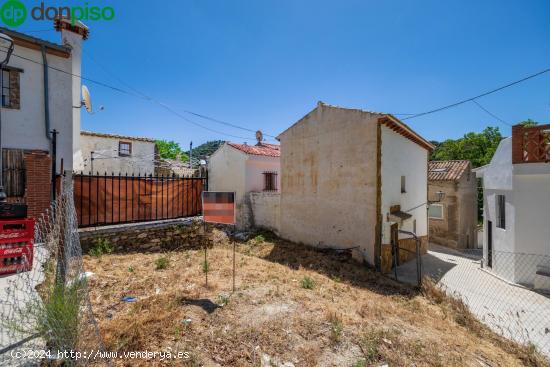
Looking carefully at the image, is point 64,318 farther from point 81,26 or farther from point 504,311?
point 81,26

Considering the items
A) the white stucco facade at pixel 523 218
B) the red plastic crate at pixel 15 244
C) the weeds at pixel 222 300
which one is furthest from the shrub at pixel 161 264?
the white stucco facade at pixel 523 218

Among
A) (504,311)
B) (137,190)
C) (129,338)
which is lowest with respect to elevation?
(504,311)

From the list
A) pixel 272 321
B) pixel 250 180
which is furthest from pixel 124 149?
pixel 272 321

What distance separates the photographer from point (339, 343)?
13.8 ft

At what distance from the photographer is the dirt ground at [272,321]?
12.3 feet

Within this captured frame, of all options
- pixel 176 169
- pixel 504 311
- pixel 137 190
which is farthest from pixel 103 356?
pixel 176 169

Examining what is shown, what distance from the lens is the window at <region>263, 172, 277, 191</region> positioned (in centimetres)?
1731

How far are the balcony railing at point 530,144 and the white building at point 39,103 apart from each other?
630 inches

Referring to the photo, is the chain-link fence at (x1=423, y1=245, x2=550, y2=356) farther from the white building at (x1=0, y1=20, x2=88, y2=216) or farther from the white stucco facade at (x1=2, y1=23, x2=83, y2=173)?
the white stucco facade at (x1=2, y1=23, x2=83, y2=173)

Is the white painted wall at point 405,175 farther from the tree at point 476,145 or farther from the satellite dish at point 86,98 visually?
the tree at point 476,145

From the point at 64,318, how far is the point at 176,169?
73.6 ft

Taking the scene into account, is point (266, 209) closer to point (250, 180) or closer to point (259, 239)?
point (250, 180)

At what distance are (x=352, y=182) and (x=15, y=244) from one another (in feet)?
34.4

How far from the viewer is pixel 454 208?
64.0ft
